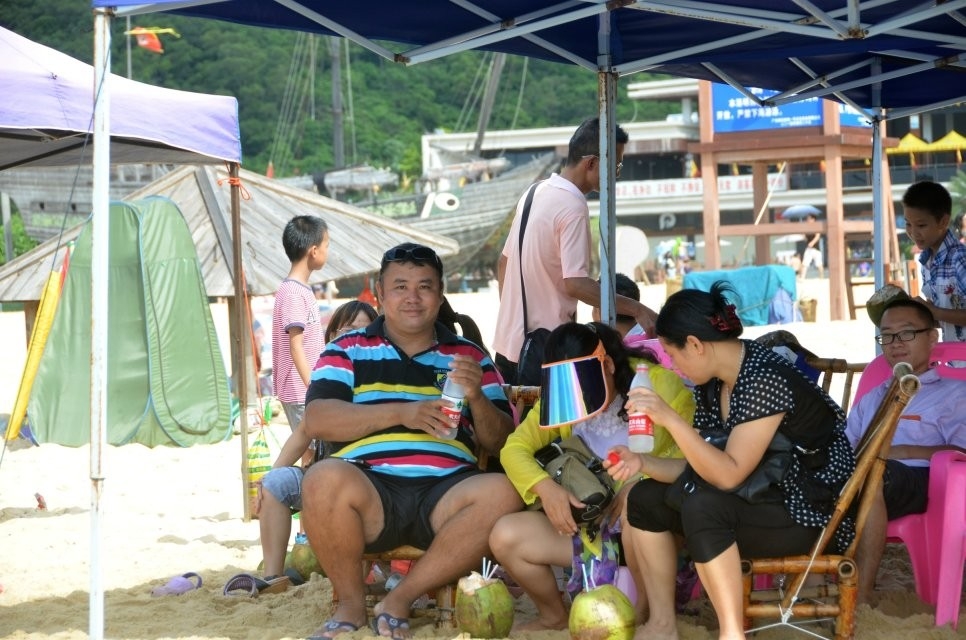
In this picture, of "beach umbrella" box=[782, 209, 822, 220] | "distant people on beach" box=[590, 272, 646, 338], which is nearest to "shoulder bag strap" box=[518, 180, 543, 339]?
"distant people on beach" box=[590, 272, 646, 338]

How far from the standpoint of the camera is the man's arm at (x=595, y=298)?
173 inches

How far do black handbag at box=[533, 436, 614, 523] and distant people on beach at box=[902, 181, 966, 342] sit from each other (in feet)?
7.52

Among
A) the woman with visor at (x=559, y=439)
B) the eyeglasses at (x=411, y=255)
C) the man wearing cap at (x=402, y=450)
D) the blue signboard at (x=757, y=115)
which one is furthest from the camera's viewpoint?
the blue signboard at (x=757, y=115)

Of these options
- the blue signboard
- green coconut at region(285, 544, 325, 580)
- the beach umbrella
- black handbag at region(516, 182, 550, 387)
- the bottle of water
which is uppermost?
the beach umbrella

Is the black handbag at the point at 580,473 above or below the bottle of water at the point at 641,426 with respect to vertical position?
below

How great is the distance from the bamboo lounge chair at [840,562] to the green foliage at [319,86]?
5684 centimetres

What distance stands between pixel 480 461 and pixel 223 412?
5987mm

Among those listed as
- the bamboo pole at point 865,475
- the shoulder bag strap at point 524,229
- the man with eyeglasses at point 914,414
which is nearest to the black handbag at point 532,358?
the shoulder bag strap at point 524,229

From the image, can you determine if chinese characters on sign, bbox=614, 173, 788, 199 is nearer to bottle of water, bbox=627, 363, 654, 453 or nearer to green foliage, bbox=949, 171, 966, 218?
green foliage, bbox=949, 171, 966, 218

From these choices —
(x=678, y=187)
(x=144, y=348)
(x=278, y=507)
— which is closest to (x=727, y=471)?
(x=278, y=507)

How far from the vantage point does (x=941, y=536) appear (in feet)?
11.8

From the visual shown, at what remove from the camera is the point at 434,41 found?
4797mm

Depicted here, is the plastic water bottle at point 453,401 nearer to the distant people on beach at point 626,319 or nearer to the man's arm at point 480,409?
the man's arm at point 480,409

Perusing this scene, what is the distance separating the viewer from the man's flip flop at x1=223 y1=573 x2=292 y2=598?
4391mm
